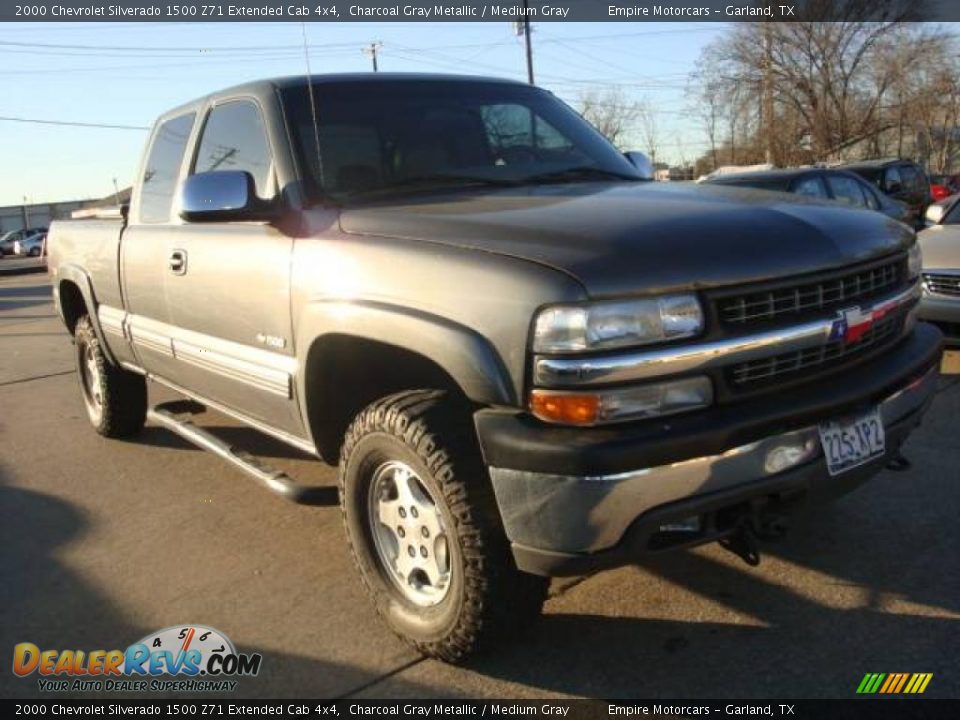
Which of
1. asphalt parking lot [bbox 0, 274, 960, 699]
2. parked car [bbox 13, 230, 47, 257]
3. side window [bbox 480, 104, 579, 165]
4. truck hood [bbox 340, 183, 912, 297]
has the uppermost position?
side window [bbox 480, 104, 579, 165]

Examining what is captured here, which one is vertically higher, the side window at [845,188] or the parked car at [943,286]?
the side window at [845,188]

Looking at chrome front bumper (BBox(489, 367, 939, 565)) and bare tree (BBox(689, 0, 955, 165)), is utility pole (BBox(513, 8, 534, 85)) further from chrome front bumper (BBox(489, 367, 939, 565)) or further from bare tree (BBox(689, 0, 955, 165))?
chrome front bumper (BBox(489, 367, 939, 565))

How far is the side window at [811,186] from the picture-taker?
10.3 meters

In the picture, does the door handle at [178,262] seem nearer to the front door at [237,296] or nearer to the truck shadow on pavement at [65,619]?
the front door at [237,296]

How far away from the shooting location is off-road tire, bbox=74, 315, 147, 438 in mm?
5652

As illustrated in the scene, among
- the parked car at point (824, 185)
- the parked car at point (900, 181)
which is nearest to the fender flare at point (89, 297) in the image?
the parked car at point (824, 185)

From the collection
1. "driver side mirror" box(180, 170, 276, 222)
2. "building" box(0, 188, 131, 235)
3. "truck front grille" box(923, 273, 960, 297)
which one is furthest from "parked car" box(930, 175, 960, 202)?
"building" box(0, 188, 131, 235)

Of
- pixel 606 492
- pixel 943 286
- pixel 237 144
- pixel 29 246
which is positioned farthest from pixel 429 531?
pixel 29 246

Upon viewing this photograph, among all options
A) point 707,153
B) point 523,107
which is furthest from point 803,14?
point 523,107

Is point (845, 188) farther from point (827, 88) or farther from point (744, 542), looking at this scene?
point (827, 88)

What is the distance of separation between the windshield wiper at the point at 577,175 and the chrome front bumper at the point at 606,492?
5.11 feet

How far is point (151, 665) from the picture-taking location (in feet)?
10.1

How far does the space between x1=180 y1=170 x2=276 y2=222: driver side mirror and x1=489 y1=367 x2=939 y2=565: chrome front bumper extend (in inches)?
58.4

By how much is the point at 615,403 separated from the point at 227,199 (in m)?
1.74
